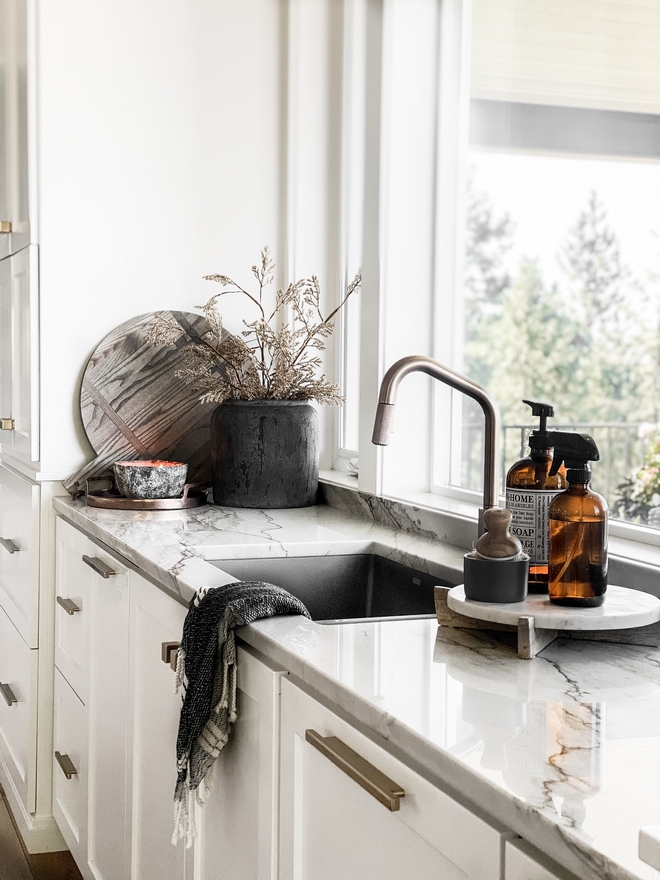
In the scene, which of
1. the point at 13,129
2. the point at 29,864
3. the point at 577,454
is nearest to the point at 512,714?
the point at 577,454

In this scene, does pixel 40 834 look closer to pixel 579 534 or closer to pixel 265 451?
pixel 265 451

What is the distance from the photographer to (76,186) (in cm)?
259

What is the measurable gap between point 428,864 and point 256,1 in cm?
253

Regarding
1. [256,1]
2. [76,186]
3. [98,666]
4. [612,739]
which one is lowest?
[98,666]

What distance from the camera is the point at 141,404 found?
264cm

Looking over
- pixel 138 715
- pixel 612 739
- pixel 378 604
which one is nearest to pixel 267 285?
pixel 378 604

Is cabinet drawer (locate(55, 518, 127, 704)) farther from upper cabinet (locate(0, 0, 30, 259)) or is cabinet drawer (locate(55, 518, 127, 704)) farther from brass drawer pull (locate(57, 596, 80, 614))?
upper cabinet (locate(0, 0, 30, 259))

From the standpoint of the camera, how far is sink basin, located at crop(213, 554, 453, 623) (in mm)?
1905

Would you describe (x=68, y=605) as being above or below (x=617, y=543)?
below

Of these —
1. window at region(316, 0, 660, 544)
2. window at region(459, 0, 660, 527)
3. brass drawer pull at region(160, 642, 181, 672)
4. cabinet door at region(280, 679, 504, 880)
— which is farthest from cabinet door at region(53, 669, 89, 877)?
window at region(459, 0, 660, 527)

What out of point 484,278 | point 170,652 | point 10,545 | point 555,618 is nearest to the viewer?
point 555,618

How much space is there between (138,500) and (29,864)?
3.34 feet

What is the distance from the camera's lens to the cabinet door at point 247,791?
1.20 meters

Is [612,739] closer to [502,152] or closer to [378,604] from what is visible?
[378,604]
